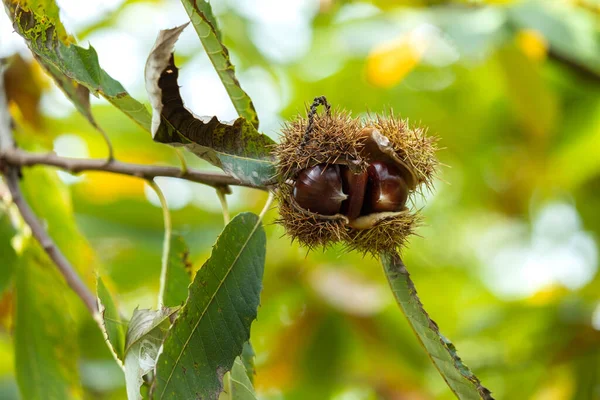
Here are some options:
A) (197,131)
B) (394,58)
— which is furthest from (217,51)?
(394,58)

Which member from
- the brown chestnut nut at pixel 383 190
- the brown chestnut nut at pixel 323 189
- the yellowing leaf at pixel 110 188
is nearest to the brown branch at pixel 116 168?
the brown chestnut nut at pixel 323 189

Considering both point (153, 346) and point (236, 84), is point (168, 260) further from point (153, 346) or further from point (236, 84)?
point (236, 84)

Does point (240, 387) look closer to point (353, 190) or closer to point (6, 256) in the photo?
point (353, 190)

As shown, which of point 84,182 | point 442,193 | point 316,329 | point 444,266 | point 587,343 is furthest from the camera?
point 442,193

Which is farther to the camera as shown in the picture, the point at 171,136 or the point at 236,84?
the point at 236,84

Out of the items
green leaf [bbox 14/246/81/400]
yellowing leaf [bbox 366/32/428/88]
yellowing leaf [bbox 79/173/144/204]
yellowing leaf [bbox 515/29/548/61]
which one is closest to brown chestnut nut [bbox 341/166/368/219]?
green leaf [bbox 14/246/81/400]

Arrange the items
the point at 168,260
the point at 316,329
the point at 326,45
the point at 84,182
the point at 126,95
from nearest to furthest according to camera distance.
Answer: the point at 126,95 < the point at 168,260 < the point at 316,329 < the point at 84,182 < the point at 326,45

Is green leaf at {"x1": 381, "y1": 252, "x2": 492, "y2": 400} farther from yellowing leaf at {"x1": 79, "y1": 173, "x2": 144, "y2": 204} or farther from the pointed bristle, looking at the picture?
yellowing leaf at {"x1": 79, "y1": 173, "x2": 144, "y2": 204}

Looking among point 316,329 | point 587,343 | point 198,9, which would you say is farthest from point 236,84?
point 587,343
